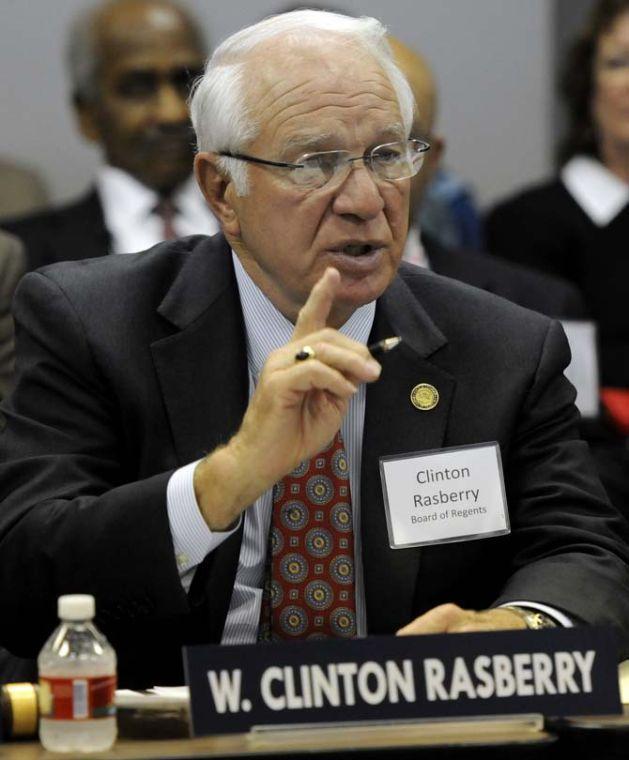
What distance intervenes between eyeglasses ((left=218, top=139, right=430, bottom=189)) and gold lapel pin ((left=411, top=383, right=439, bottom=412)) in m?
0.35

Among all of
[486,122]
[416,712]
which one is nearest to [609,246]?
[486,122]

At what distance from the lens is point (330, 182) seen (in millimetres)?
2451

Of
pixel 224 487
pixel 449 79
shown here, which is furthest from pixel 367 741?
pixel 449 79

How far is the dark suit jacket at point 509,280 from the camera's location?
4.35 meters

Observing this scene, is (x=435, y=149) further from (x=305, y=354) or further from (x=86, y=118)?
(x=305, y=354)

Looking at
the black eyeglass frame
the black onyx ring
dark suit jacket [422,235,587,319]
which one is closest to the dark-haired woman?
dark suit jacket [422,235,587,319]

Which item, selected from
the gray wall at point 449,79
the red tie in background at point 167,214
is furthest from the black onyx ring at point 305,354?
the gray wall at point 449,79

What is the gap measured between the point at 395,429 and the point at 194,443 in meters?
0.34

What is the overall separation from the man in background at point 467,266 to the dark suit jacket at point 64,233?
3.02 feet

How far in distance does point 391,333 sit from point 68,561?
713mm

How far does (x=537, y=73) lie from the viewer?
5820mm

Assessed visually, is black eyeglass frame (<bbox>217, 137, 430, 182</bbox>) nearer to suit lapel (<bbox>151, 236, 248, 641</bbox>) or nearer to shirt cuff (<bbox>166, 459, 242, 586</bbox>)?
suit lapel (<bbox>151, 236, 248, 641</bbox>)

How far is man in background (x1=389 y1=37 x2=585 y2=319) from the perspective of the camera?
436 cm

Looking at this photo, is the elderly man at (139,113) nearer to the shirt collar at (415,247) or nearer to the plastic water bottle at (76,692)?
the shirt collar at (415,247)
